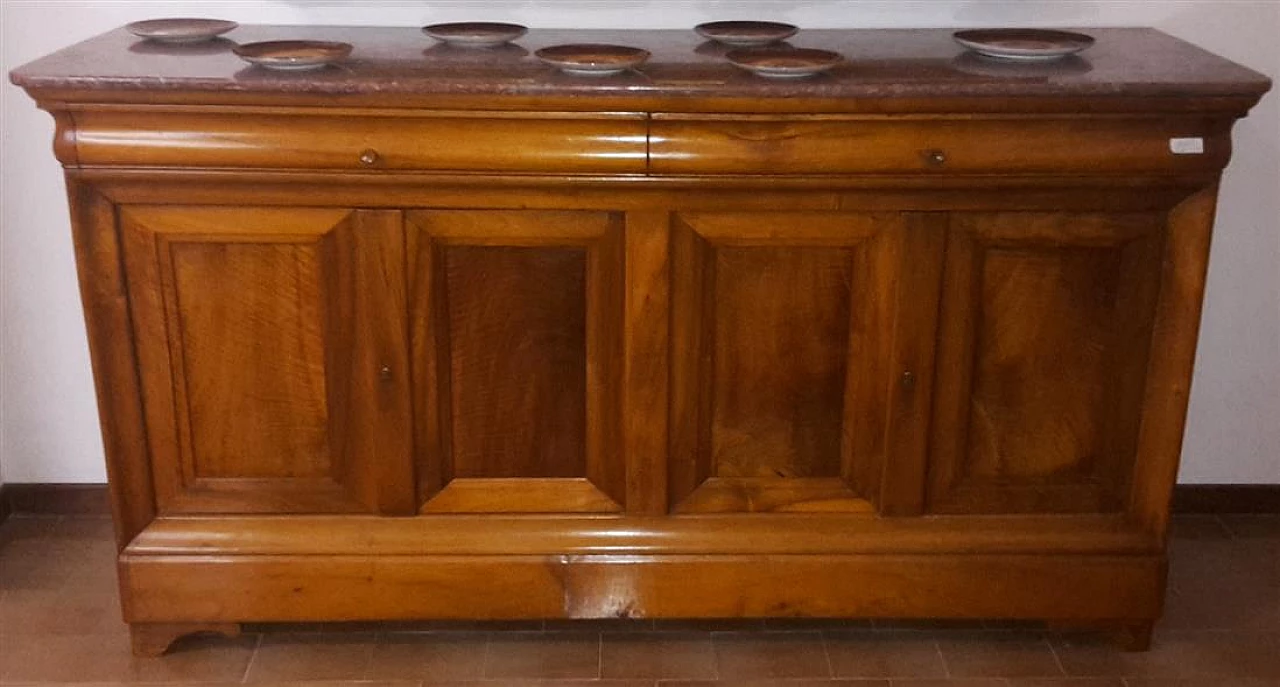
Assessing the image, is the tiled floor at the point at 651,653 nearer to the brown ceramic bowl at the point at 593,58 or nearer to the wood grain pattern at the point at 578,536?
the wood grain pattern at the point at 578,536

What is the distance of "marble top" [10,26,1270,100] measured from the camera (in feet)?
5.86

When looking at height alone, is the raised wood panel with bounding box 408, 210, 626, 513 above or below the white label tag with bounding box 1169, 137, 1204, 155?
below

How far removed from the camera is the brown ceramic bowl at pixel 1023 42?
76.7 inches

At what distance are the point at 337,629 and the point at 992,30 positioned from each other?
1531mm

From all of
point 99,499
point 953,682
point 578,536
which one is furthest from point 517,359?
point 99,499

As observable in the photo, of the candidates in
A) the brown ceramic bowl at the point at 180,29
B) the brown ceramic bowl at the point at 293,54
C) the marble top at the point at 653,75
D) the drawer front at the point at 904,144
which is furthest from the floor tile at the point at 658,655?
the brown ceramic bowl at the point at 180,29

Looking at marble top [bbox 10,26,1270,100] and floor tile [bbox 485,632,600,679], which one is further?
floor tile [bbox 485,632,600,679]

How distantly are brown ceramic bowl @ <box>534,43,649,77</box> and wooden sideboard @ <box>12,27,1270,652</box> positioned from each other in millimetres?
31

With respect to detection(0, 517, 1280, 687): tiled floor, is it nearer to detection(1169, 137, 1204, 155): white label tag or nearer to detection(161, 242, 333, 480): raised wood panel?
detection(161, 242, 333, 480): raised wood panel

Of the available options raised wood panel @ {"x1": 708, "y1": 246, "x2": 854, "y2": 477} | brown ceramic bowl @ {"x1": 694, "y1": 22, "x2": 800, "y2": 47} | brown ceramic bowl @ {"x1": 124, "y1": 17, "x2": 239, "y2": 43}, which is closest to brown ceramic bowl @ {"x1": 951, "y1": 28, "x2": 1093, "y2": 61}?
brown ceramic bowl @ {"x1": 694, "y1": 22, "x2": 800, "y2": 47}

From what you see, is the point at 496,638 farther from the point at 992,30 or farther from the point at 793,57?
the point at 992,30

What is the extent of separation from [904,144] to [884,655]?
34.8 inches

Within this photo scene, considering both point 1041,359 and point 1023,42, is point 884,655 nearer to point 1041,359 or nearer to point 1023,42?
point 1041,359

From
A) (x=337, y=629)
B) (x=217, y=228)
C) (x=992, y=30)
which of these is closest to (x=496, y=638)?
(x=337, y=629)
